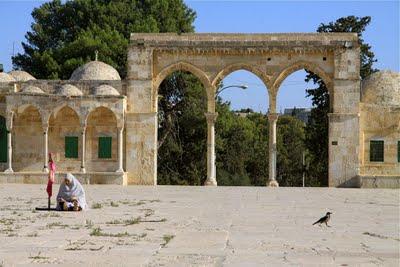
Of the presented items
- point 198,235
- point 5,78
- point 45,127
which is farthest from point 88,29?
point 198,235

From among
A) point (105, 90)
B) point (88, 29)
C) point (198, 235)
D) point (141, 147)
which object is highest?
point (88, 29)

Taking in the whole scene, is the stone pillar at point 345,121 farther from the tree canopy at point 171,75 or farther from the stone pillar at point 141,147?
the tree canopy at point 171,75

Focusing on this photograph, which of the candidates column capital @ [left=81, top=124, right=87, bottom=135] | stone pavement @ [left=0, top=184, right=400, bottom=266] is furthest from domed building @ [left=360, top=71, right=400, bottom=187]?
column capital @ [left=81, top=124, right=87, bottom=135]

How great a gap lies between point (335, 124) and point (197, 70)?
630cm

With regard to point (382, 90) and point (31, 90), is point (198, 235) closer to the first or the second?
point (31, 90)

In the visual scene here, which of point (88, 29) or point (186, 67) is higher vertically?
point (88, 29)

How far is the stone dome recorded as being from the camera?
104ft

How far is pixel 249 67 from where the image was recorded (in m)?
31.2

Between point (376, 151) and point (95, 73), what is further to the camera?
point (95, 73)

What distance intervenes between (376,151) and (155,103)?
9.71 m

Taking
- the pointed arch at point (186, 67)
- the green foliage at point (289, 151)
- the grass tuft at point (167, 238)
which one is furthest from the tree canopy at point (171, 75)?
the grass tuft at point (167, 238)

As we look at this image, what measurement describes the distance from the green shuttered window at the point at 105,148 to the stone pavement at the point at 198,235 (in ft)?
39.7

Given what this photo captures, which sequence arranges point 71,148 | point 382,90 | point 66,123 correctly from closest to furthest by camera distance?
point 382,90 → point 71,148 → point 66,123

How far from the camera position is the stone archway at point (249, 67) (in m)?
30.6
